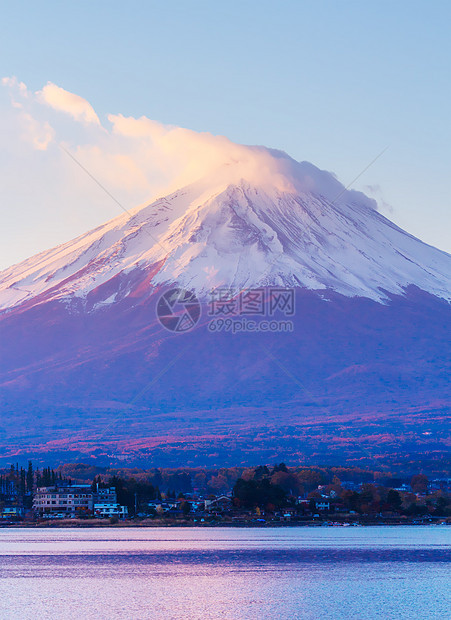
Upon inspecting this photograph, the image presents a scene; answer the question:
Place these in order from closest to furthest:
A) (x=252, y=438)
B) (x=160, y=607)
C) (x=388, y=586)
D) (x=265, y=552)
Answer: (x=160, y=607), (x=388, y=586), (x=265, y=552), (x=252, y=438)

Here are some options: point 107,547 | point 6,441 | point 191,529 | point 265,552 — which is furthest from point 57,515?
point 6,441

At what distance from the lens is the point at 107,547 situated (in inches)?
2867

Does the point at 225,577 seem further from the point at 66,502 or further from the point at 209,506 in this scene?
the point at 66,502

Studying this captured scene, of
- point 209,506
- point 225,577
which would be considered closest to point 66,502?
point 209,506

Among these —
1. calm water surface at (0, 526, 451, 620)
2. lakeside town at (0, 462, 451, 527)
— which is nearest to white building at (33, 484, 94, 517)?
lakeside town at (0, 462, 451, 527)

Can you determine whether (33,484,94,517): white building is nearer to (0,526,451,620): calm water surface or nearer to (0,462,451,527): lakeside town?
(0,462,451,527): lakeside town

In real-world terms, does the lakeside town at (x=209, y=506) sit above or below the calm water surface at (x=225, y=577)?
above

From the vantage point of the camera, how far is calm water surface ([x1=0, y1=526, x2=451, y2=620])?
46281 mm

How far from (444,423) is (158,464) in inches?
1831

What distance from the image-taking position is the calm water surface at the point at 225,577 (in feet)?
152

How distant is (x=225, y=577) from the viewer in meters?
56.1

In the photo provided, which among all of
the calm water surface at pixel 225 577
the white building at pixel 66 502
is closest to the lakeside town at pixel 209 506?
the white building at pixel 66 502

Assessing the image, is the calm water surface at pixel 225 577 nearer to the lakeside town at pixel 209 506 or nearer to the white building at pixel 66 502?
the lakeside town at pixel 209 506

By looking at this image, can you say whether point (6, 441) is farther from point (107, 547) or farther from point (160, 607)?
point (160, 607)
